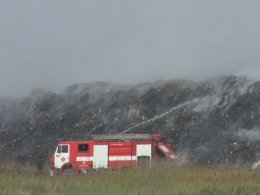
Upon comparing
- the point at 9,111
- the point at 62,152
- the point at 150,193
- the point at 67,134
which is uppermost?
the point at 9,111

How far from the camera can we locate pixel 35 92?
89.9 meters

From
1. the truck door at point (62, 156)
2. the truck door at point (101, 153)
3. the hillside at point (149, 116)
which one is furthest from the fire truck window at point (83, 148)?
the hillside at point (149, 116)

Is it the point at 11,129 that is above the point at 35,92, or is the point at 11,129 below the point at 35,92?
below

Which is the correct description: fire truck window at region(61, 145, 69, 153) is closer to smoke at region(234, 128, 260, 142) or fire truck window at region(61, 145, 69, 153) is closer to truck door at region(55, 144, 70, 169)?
truck door at region(55, 144, 70, 169)

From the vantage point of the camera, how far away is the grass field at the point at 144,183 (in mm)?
11766

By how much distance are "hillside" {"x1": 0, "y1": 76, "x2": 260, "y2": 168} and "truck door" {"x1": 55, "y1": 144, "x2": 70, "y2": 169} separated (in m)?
13.7

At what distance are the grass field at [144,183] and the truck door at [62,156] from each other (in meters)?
24.7

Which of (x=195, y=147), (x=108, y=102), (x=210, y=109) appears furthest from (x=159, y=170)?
(x=108, y=102)

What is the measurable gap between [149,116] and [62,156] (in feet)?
102

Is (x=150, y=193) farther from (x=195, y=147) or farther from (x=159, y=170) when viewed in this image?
(x=195, y=147)

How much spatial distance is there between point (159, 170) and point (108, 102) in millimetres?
61716

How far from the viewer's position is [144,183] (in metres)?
13.2

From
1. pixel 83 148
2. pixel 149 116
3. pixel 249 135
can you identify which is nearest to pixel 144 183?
pixel 83 148

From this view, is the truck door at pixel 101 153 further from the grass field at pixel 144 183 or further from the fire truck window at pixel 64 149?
the grass field at pixel 144 183
